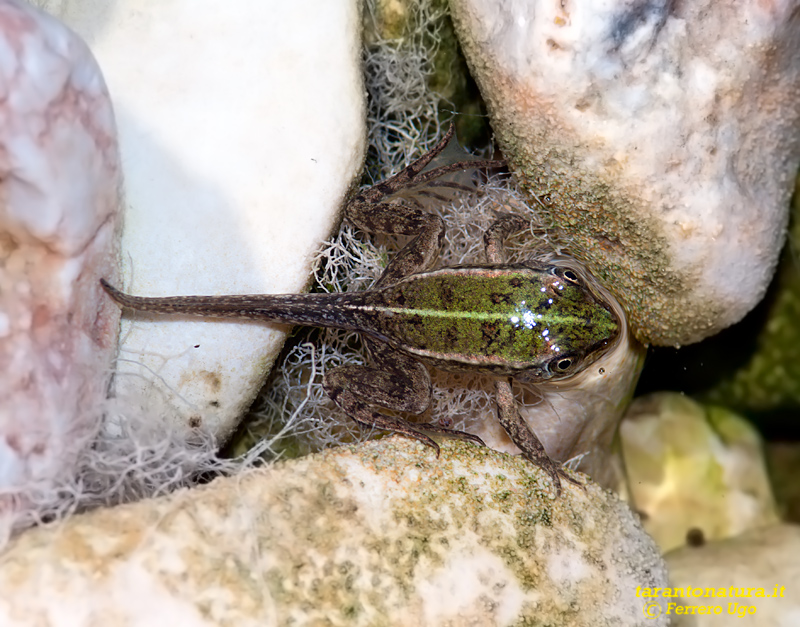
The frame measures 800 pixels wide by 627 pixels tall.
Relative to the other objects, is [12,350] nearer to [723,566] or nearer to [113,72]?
[113,72]

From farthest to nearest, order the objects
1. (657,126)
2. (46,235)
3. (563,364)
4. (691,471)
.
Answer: (691,471)
(563,364)
(657,126)
(46,235)

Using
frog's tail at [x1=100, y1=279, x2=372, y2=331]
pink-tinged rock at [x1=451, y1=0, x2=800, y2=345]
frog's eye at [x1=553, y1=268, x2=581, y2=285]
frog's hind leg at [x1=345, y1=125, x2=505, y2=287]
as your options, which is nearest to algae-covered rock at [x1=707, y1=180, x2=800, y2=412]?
pink-tinged rock at [x1=451, y1=0, x2=800, y2=345]

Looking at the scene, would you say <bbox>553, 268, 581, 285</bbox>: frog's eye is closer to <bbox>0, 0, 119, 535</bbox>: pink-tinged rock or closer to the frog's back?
the frog's back

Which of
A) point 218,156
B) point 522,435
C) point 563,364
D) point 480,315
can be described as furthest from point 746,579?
point 218,156

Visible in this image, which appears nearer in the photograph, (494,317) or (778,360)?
(494,317)

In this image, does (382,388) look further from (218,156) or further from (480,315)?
(218,156)

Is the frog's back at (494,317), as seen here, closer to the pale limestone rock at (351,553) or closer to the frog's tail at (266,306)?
the frog's tail at (266,306)

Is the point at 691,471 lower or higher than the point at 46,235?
lower

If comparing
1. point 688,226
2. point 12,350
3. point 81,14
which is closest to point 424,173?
point 688,226
